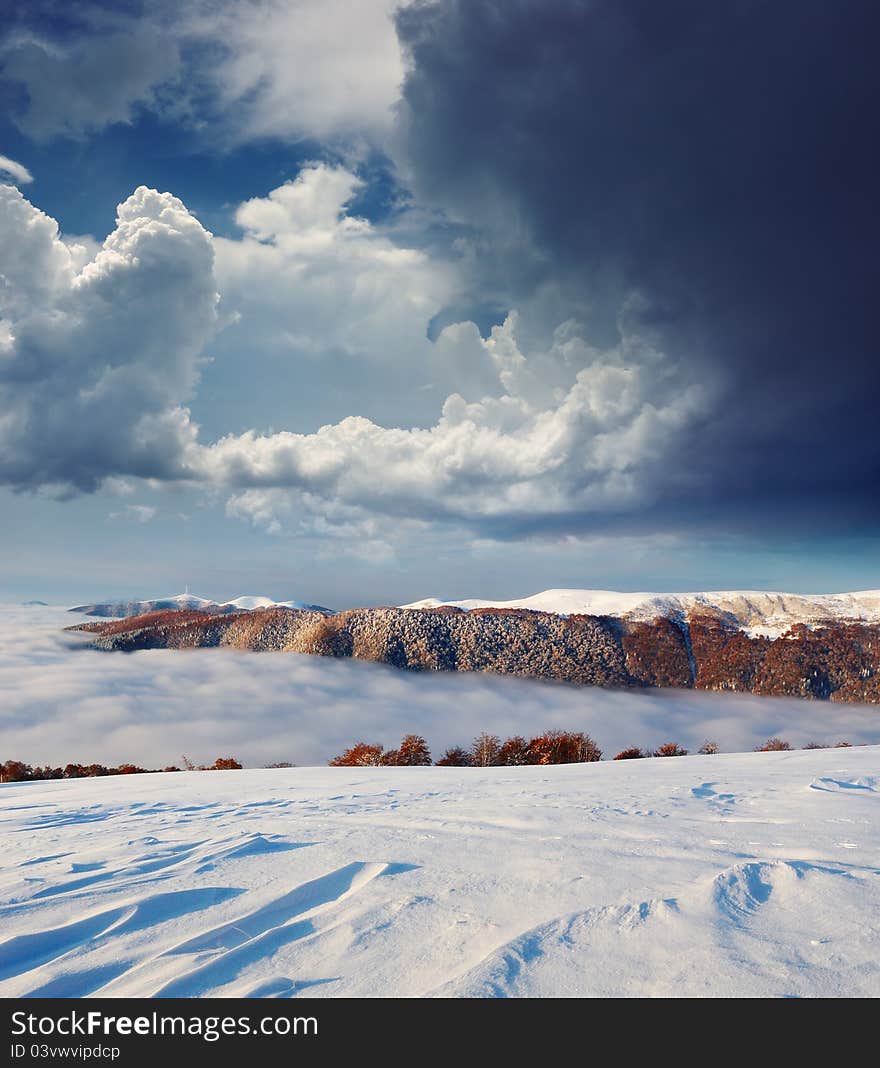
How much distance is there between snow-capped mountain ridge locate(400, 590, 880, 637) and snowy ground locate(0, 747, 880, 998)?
248ft

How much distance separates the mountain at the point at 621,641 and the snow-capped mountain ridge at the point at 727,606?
0.24 meters

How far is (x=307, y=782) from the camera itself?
7332 mm

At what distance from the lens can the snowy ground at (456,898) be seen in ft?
6.67

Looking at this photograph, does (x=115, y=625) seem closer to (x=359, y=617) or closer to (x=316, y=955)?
(x=359, y=617)

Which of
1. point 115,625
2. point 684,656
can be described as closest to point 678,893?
point 684,656

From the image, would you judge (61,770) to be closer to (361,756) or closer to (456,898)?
(361,756)

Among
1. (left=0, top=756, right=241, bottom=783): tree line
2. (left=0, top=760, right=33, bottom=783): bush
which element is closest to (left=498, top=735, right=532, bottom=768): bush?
(left=0, top=756, right=241, bottom=783): tree line

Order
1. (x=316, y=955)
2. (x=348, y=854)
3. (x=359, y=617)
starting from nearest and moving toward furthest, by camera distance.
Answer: (x=316, y=955)
(x=348, y=854)
(x=359, y=617)

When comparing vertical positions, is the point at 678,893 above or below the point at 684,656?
above

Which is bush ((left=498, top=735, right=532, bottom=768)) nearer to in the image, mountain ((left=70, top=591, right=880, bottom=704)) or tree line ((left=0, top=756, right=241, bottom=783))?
tree line ((left=0, top=756, right=241, bottom=783))

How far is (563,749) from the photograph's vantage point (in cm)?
1512

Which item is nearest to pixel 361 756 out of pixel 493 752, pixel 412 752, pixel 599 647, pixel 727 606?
pixel 412 752

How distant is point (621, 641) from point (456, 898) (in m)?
79.9

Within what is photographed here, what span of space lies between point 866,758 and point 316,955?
8089 millimetres
